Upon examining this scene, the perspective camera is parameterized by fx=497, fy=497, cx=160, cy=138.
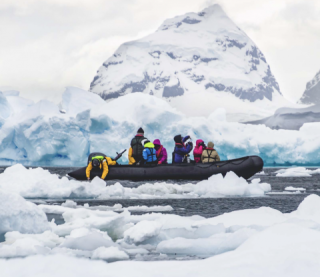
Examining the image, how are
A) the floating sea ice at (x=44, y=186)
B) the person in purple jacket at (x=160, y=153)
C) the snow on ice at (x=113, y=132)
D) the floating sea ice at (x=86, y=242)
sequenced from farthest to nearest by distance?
the snow on ice at (x=113, y=132) → the person in purple jacket at (x=160, y=153) → the floating sea ice at (x=44, y=186) → the floating sea ice at (x=86, y=242)

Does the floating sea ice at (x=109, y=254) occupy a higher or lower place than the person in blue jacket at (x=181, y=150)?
lower

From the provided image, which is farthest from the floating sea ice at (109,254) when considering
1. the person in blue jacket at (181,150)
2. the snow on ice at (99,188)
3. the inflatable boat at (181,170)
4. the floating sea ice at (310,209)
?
the person in blue jacket at (181,150)

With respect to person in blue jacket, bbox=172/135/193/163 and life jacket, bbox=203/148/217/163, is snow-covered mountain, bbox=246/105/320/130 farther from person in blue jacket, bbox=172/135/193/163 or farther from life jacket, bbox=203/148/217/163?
life jacket, bbox=203/148/217/163

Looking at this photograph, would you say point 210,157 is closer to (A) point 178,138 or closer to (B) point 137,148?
(A) point 178,138

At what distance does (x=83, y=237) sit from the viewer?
5195 mm

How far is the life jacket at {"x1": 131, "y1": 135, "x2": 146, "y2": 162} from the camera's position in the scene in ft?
51.4

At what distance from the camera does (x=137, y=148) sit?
1584cm

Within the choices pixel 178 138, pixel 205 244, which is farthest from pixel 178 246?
pixel 178 138

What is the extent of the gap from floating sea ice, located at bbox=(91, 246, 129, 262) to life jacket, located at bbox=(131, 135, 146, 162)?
35.3 ft

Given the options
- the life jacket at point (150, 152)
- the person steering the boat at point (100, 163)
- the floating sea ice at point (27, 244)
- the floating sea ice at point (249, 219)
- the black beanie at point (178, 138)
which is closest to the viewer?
the floating sea ice at point (27, 244)

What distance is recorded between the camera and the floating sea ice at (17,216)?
546cm

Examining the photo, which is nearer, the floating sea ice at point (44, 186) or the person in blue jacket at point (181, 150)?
the floating sea ice at point (44, 186)

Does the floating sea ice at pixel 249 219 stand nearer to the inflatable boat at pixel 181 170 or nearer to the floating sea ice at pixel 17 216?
the floating sea ice at pixel 17 216

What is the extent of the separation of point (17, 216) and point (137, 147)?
10.4 m
